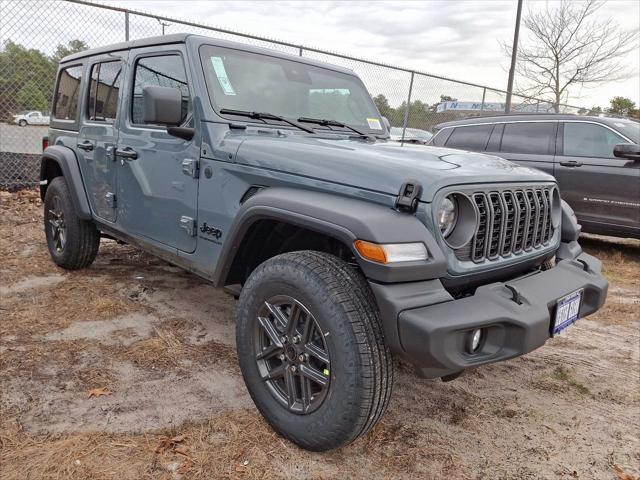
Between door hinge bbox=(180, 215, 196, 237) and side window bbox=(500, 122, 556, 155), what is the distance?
5.10m

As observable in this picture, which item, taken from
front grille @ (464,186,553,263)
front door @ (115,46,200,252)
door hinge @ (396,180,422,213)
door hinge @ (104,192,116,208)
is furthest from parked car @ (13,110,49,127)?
front grille @ (464,186,553,263)

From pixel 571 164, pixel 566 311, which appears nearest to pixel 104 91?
pixel 566 311

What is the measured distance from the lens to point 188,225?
295cm

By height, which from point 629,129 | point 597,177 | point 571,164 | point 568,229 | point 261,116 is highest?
point 629,129

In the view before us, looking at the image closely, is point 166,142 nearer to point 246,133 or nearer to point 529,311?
point 246,133

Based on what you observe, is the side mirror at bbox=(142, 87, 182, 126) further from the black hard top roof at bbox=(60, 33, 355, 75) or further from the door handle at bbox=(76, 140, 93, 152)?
the door handle at bbox=(76, 140, 93, 152)

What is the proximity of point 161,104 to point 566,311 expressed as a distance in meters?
2.28

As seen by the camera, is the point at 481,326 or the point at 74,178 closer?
the point at 481,326

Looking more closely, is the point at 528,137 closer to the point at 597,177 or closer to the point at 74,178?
the point at 597,177

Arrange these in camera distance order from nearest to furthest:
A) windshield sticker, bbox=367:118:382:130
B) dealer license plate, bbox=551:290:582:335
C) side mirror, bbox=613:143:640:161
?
dealer license plate, bbox=551:290:582:335 → windshield sticker, bbox=367:118:382:130 → side mirror, bbox=613:143:640:161

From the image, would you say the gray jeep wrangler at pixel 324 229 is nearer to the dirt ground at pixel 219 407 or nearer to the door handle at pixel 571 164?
the dirt ground at pixel 219 407

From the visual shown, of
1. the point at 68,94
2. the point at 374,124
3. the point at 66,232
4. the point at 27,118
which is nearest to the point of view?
the point at 374,124

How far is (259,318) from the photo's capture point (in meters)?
2.31

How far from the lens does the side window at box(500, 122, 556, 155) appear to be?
642 cm
